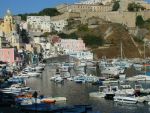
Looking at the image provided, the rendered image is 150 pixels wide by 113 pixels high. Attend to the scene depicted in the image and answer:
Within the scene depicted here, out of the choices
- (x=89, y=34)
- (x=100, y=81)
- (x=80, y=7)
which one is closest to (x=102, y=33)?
(x=89, y=34)

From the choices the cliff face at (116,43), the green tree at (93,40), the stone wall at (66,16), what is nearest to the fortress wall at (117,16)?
the stone wall at (66,16)

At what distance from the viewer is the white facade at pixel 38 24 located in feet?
383

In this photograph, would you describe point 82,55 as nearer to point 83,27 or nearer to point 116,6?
point 83,27

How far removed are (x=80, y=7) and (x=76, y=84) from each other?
69.1m

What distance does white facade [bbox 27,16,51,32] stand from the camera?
11680 centimetres

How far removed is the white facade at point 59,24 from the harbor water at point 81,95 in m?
55.3

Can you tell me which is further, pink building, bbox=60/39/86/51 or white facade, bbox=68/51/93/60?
pink building, bbox=60/39/86/51

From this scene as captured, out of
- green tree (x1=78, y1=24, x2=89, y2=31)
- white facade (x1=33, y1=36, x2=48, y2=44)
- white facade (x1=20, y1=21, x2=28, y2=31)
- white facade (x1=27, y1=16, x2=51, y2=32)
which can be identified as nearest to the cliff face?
green tree (x1=78, y1=24, x2=89, y2=31)

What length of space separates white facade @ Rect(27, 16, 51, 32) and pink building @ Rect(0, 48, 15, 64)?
1294 inches

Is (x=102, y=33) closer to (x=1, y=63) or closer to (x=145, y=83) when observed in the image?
(x=1, y=63)

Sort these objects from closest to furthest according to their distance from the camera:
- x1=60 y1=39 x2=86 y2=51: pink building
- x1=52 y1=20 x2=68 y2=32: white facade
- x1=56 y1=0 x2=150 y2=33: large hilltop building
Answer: x1=60 y1=39 x2=86 y2=51: pink building < x1=56 y1=0 x2=150 y2=33: large hilltop building < x1=52 y1=20 x2=68 y2=32: white facade

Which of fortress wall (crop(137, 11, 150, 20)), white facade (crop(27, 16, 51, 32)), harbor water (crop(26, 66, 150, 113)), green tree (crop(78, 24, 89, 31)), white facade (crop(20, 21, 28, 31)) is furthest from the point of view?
white facade (crop(27, 16, 51, 32))

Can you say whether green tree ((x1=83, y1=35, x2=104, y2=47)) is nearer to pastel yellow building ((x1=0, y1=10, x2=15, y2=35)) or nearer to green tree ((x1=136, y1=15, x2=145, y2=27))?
green tree ((x1=136, y1=15, x2=145, y2=27))

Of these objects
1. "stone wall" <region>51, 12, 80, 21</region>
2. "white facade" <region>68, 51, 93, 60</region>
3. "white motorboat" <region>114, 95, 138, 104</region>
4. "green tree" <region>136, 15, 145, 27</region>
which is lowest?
"white facade" <region>68, 51, 93, 60</region>
